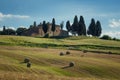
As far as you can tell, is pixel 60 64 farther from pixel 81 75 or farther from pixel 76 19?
pixel 76 19

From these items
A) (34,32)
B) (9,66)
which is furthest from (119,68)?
(34,32)

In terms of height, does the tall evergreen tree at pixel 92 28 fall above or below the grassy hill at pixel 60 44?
above

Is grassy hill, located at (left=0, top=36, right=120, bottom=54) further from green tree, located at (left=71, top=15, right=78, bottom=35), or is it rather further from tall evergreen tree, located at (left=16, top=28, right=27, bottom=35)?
tall evergreen tree, located at (left=16, top=28, right=27, bottom=35)

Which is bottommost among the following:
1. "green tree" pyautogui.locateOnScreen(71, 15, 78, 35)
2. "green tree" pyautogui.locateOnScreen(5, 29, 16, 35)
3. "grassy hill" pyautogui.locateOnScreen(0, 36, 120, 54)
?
"grassy hill" pyautogui.locateOnScreen(0, 36, 120, 54)

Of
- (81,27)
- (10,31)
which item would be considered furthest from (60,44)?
(10,31)

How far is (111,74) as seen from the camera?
40.0 metres

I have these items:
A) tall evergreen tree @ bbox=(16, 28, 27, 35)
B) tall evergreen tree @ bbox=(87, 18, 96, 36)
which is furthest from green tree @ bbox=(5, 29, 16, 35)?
tall evergreen tree @ bbox=(87, 18, 96, 36)

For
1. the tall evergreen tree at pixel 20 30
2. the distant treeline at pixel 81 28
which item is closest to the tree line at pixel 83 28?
the distant treeline at pixel 81 28

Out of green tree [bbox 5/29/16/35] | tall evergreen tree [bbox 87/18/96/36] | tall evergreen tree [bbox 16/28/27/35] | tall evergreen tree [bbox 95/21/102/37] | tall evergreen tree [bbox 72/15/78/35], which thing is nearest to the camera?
tall evergreen tree [bbox 72/15/78/35]

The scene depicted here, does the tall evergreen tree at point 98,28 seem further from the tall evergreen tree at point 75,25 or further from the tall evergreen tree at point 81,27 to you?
→ the tall evergreen tree at point 75,25

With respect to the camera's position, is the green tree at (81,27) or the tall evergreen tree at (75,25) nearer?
the green tree at (81,27)

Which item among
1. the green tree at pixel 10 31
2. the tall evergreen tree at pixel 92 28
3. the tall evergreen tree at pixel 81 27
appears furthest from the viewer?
the green tree at pixel 10 31

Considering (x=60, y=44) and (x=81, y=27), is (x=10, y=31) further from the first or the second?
(x=60, y=44)

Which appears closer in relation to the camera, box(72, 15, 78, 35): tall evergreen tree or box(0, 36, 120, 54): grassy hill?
box(0, 36, 120, 54): grassy hill
